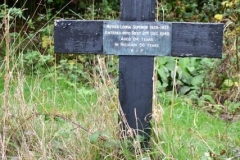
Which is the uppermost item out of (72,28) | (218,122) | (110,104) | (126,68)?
(72,28)

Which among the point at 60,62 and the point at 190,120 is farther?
the point at 60,62

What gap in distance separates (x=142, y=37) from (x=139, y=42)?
38mm

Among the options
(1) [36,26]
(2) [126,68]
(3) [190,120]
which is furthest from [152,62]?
(1) [36,26]

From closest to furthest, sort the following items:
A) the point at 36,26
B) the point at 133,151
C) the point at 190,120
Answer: the point at 133,151
the point at 190,120
the point at 36,26

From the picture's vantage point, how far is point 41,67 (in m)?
7.01

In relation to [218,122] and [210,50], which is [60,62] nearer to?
[218,122]

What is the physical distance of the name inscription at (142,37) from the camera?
3.77 metres

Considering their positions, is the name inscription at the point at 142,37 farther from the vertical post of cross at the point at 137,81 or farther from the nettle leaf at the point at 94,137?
the nettle leaf at the point at 94,137

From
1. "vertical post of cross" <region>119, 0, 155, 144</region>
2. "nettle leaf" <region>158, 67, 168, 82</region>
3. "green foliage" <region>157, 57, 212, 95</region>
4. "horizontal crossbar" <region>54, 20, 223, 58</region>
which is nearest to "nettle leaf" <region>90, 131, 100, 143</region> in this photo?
"vertical post of cross" <region>119, 0, 155, 144</region>

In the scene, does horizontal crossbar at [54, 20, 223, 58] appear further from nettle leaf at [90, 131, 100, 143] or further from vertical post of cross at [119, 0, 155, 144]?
nettle leaf at [90, 131, 100, 143]

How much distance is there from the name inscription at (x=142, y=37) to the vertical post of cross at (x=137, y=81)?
1.7 inches

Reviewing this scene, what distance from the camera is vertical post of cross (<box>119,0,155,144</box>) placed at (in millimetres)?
3793

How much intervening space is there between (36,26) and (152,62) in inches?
206

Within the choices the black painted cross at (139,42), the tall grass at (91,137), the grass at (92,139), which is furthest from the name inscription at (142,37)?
the grass at (92,139)
